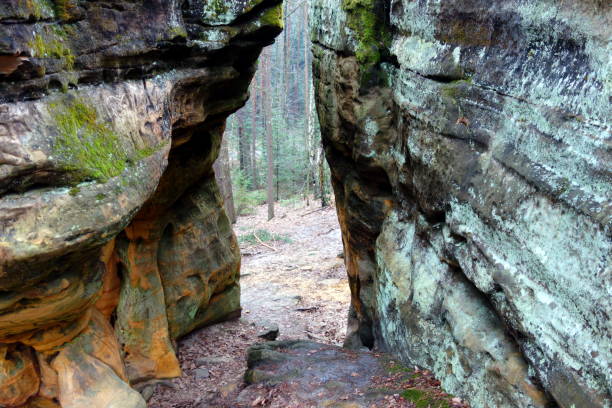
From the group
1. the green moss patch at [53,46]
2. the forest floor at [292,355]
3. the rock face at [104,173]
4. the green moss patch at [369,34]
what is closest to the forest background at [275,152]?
the forest floor at [292,355]

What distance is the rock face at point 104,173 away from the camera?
407 centimetres

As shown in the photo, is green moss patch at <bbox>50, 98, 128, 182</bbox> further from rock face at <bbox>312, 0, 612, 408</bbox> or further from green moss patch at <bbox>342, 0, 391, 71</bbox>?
green moss patch at <bbox>342, 0, 391, 71</bbox>

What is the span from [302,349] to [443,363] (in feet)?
10.0

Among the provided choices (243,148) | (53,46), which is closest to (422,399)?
(53,46)

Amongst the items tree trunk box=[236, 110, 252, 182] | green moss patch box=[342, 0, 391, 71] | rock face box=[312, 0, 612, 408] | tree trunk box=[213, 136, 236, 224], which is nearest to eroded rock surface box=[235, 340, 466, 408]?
rock face box=[312, 0, 612, 408]

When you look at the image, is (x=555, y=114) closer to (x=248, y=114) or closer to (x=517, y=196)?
(x=517, y=196)

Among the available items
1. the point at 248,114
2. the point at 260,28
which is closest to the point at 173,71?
the point at 260,28

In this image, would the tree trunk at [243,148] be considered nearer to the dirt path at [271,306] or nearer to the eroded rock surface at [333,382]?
the dirt path at [271,306]

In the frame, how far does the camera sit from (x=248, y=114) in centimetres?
3662

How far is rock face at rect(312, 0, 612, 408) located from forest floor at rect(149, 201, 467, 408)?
0.57 metres

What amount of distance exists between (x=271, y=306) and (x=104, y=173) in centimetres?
787

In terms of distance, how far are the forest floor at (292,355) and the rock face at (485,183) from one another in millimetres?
574

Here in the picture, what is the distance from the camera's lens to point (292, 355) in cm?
784

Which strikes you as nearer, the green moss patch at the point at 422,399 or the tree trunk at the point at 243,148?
the green moss patch at the point at 422,399
